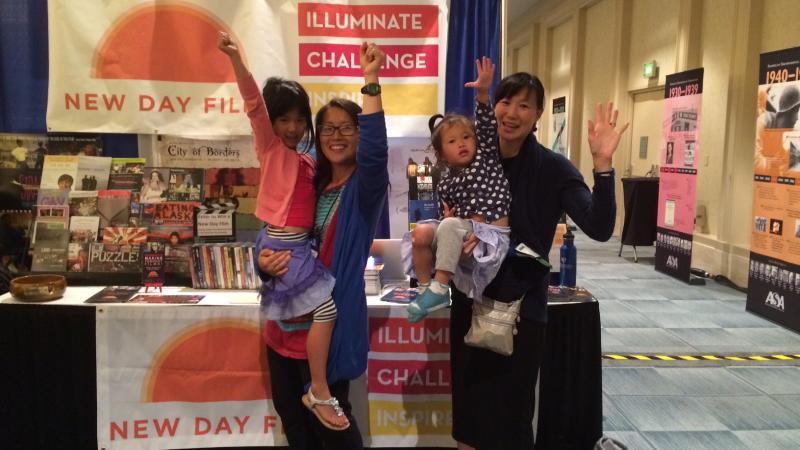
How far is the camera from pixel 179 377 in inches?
96.7

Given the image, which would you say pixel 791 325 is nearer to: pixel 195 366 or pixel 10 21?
pixel 195 366

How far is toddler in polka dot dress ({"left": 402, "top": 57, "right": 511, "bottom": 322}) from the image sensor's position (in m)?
1.71

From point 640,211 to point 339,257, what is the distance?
249 inches

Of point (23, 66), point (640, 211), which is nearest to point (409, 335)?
point (23, 66)

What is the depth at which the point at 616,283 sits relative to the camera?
20.2 feet

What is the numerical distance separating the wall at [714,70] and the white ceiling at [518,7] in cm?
270

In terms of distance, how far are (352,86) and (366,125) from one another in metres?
1.23

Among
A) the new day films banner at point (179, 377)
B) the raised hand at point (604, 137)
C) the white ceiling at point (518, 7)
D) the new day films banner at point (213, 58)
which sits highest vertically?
the white ceiling at point (518, 7)

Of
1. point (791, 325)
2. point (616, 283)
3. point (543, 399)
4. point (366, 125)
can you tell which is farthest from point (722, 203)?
point (366, 125)

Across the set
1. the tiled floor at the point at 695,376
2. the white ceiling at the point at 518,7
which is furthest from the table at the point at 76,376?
the white ceiling at the point at 518,7

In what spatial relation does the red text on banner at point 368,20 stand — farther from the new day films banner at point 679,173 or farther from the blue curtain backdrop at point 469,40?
the new day films banner at point 679,173

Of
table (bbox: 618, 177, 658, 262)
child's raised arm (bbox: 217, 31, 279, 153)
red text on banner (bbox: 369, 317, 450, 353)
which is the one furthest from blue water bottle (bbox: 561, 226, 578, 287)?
table (bbox: 618, 177, 658, 262)

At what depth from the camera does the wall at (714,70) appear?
232 inches

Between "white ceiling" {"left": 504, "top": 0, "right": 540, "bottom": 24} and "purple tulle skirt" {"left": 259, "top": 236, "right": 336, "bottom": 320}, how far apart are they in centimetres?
1119
